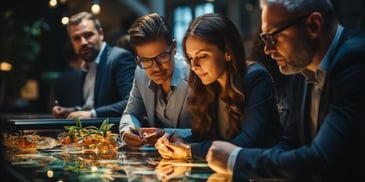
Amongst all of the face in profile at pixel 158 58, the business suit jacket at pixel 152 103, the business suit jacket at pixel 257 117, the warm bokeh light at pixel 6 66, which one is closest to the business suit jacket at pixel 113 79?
the business suit jacket at pixel 152 103

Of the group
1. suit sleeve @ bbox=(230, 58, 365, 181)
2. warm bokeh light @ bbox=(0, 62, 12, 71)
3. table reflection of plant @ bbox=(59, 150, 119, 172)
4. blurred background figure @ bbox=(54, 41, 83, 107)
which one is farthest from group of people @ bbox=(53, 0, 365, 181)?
warm bokeh light @ bbox=(0, 62, 12, 71)

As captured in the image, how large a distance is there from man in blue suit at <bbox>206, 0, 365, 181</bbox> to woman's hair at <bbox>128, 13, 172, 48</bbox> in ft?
3.47

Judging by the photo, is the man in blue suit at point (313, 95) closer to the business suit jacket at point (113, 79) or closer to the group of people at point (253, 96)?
the group of people at point (253, 96)

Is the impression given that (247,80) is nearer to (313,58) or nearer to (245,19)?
(313,58)

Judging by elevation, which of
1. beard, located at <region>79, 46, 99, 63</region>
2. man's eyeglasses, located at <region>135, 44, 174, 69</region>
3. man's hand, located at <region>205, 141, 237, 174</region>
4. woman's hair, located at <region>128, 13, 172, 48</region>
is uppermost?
woman's hair, located at <region>128, 13, 172, 48</region>

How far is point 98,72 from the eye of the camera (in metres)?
4.57

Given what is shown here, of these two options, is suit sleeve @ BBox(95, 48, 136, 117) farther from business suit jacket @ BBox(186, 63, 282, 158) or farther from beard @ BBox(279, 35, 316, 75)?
beard @ BBox(279, 35, 316, 75)

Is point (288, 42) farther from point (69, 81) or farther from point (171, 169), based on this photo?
point (69, 81)

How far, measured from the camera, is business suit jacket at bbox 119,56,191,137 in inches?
133

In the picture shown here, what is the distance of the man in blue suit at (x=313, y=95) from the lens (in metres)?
2.01

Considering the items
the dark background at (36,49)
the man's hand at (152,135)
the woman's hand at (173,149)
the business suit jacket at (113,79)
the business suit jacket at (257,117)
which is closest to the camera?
the business suit jacket at (257,117)

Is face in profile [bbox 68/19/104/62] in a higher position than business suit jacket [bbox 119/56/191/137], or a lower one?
higher

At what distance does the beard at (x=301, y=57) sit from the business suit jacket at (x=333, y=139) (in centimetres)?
11

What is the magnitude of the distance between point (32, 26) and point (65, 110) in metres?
7.98
